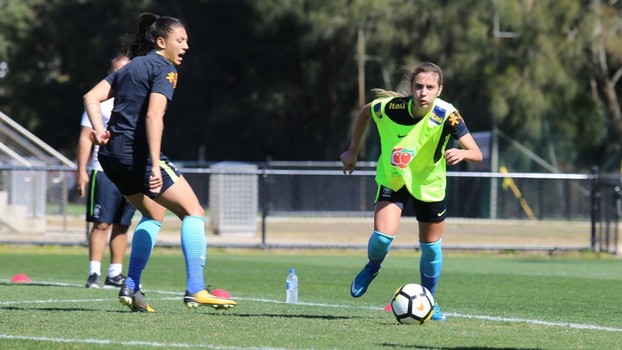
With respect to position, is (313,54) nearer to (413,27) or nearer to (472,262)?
(413,27)

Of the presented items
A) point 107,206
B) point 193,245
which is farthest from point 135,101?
point 107,206

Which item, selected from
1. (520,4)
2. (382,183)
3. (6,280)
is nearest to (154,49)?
(382,183)

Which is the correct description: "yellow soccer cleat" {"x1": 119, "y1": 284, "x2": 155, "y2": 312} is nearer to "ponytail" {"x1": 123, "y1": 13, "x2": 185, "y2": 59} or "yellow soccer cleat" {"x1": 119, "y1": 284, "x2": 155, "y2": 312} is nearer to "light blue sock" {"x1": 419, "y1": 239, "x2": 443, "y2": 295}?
"ponytail" {"x1": 123, "y1": 13, "x2": 185, "y2": 59}

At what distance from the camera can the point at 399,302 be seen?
25.6 feet

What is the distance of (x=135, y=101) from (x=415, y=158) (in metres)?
2.04

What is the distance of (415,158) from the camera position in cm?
831

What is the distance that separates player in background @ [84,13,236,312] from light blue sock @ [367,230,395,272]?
111 centimetres

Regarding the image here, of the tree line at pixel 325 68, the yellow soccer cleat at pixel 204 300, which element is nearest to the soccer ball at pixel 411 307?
the yellow soccer cleat at pixel 204 300

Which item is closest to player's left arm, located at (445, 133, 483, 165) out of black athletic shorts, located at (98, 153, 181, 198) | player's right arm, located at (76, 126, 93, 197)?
black athletic shorts, located at (98, 153, 181, 198)

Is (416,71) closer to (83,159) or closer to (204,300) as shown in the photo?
(204,300)

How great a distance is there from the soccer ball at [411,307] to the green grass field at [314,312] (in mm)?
100

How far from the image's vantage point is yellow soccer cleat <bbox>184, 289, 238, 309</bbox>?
7949 millimetres

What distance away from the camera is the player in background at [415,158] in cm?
828

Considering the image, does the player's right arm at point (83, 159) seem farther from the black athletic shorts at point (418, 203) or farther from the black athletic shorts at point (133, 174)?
the black athletic shorts at point (418, 203)
